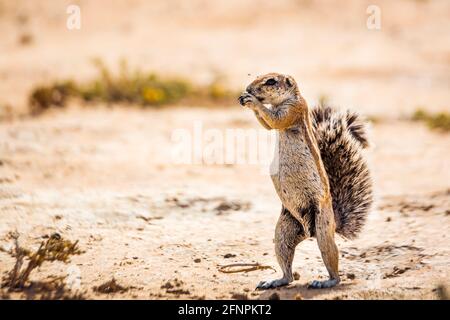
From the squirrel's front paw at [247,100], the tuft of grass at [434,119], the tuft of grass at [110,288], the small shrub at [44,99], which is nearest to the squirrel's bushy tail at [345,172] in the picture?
the squirrel's front paw at [247,100]

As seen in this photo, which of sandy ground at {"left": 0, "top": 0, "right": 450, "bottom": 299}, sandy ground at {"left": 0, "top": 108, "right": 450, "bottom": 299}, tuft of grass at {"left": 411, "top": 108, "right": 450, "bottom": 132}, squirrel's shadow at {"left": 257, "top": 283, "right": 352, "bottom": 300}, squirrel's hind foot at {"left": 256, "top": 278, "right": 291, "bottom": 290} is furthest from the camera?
tuft of grass at {"left": 411, "top": 108, "right": 450, "bottom": 132}

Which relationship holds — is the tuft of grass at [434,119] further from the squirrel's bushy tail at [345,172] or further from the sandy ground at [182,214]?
the squirrel's bushy tail at [345,172]

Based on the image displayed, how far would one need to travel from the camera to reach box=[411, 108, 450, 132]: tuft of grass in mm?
12017

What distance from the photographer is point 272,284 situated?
17.5 feet

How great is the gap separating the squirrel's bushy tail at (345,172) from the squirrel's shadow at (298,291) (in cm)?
58

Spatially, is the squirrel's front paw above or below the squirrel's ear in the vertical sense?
below

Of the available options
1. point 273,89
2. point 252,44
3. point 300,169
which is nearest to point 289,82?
point 273,89

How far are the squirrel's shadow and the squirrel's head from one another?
1.41 m

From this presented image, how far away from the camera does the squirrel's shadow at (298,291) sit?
5059mm

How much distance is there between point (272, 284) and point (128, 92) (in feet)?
27.6

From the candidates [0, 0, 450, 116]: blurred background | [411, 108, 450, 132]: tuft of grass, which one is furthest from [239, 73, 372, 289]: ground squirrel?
[0, 0, 450, 116]: blurred background

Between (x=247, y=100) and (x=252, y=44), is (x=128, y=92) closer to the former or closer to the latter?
(x=252, y=44)

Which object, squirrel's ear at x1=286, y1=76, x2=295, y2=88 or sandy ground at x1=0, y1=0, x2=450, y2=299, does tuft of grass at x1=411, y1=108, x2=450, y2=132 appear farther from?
squirrel's ear at x1=286, y1=76, x2=295, y2=88

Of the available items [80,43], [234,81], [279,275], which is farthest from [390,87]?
[279,275]
